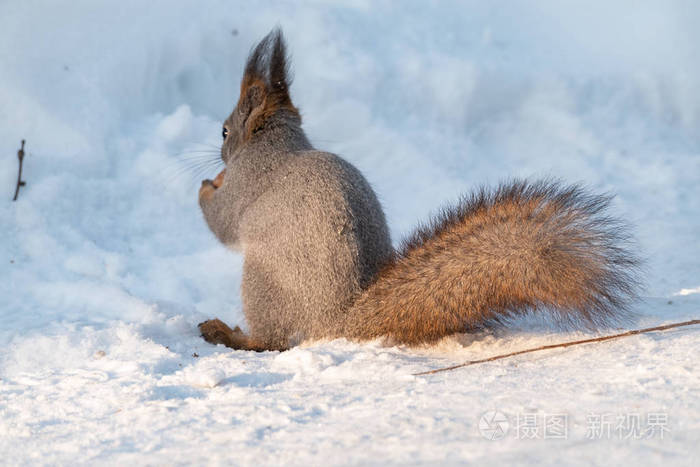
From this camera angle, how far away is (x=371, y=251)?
2441mm

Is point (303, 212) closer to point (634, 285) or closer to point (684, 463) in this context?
point (634, 285)

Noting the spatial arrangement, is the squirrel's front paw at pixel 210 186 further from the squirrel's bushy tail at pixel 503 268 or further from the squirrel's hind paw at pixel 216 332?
the squirrel's bushy tail at pixel 503 268

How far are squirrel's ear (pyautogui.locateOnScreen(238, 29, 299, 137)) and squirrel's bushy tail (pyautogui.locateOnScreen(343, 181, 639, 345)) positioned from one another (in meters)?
1.00

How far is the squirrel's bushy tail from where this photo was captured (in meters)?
1.90

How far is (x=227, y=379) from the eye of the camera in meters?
1.83

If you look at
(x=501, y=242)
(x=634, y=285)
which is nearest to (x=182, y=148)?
(x=501, y=242)

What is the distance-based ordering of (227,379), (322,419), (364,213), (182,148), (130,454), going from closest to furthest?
(130,454) → (322,419) → (227,379) → (364,213) → (182,148)

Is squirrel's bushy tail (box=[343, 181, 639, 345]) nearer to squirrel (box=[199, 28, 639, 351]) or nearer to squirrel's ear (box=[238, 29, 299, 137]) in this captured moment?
squirrel (box=[199, 28, 639, 351])

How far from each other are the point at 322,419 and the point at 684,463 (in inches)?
28.0

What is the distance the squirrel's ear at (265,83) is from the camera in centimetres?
292

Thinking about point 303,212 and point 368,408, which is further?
point 303,212

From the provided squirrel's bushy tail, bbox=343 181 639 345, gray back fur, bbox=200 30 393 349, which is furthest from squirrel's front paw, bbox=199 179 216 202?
squirrel's bushy tail, bbox=343 181 639 345

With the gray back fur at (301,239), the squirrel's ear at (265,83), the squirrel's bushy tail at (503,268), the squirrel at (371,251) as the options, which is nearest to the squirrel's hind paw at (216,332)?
the squirrel at (371,251)

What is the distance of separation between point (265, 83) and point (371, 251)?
1.02m
